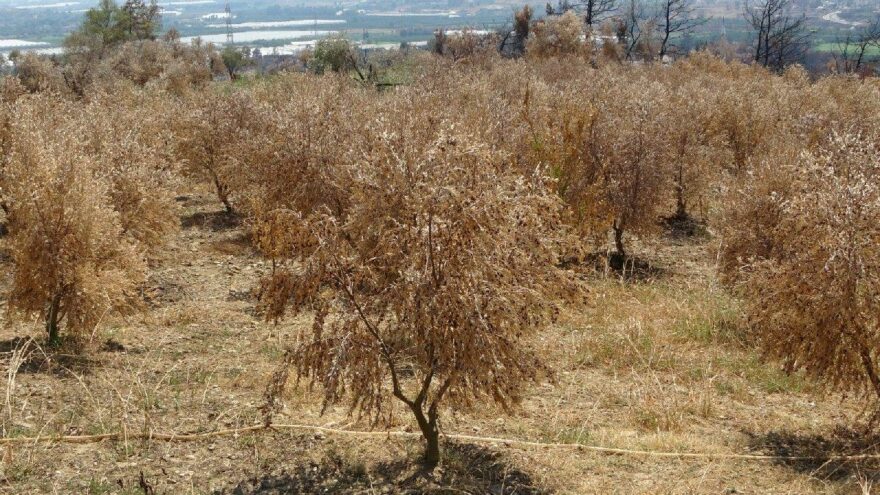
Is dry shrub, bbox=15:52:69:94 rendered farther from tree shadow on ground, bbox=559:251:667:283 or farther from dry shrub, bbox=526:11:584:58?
tree shadow on ground, bbox=559:251:667:283

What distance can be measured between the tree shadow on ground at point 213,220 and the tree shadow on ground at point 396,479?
11.0 metres

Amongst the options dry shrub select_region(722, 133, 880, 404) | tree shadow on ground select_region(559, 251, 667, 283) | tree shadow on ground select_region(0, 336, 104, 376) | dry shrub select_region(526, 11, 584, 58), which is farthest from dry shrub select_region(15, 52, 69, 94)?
dry shrub select_region(722, 133, 880, 404)

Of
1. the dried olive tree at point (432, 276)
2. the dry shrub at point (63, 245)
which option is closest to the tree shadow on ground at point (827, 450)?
the dried olive tree at point (432, 276)

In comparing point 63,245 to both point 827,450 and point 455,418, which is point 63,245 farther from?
point 827,450

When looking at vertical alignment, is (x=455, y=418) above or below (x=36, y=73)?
below

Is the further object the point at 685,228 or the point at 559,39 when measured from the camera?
the point at 559,39

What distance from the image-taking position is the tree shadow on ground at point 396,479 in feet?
19.8

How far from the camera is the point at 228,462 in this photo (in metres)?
6.38

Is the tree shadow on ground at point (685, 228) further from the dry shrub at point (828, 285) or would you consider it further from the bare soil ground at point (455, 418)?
the dry shrub at point (828, 285)

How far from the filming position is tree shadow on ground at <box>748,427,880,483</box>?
6691 millimetres

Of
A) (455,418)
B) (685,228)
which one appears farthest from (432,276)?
(685,228)

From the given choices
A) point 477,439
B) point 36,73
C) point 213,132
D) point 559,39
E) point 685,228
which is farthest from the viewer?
point 559,39

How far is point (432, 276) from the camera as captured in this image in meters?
5.42

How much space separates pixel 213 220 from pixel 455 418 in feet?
39.6
